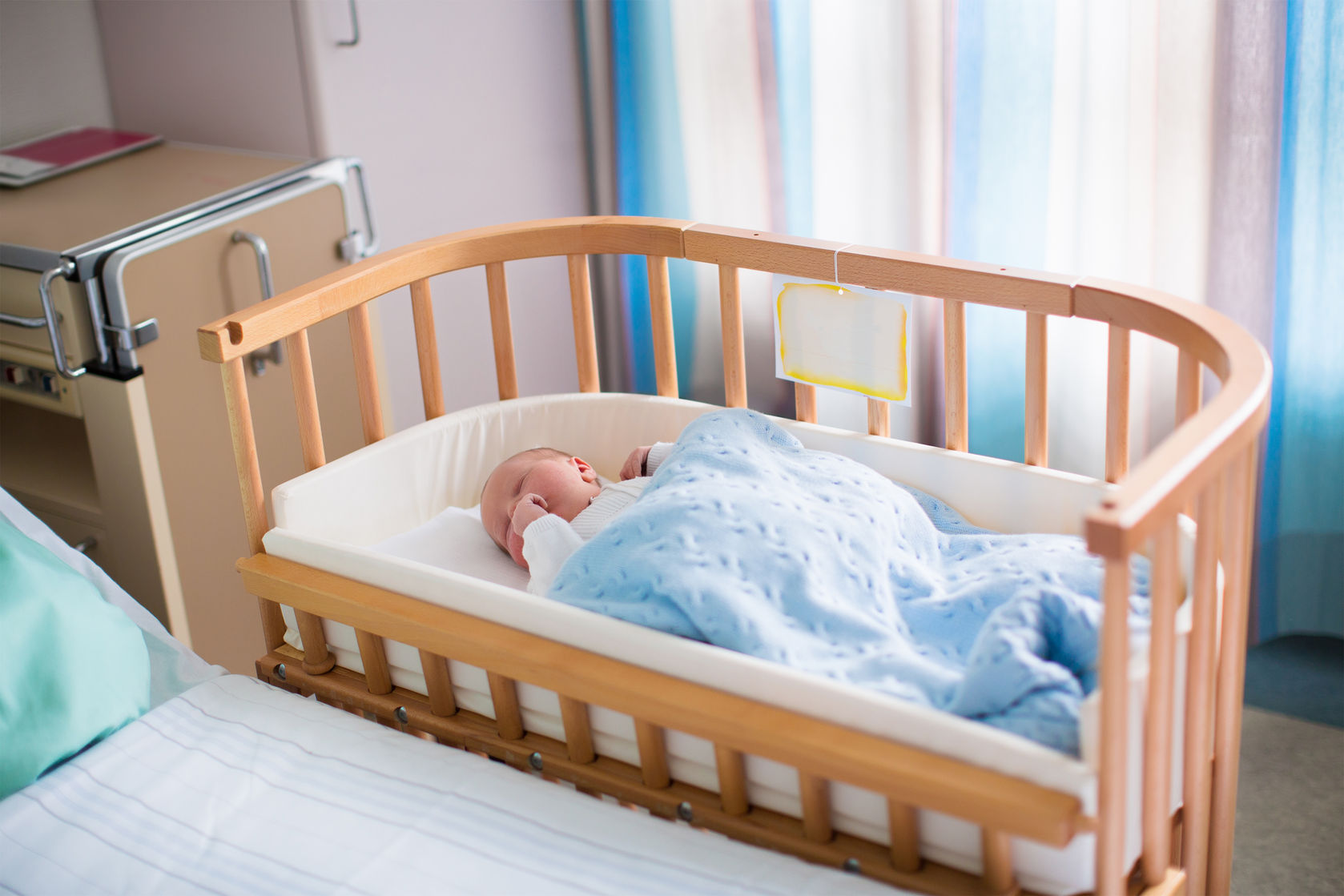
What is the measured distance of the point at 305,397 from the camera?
1348 millimetres

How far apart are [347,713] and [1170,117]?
4.42 ft

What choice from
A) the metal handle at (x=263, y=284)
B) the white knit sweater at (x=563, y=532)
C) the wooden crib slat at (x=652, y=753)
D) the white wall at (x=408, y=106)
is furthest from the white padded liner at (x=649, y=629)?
the white wall at (x=408, y=106)

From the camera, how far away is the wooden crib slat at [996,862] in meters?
0.91

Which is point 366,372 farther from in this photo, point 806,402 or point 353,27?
point 353,27

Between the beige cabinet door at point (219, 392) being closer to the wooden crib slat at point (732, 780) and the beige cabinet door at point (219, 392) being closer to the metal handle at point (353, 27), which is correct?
the metal handle at point (353, 27)

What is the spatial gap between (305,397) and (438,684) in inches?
13.7

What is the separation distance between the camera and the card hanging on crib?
134 centimetres

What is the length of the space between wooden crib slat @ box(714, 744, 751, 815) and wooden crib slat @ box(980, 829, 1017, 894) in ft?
0.65

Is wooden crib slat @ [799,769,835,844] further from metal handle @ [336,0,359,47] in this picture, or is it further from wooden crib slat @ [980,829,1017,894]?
metal handle @ [336,0,359,47]

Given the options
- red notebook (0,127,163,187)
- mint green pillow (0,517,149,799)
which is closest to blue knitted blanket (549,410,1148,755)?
mint green pillow (0,517,149,799)

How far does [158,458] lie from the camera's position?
170 centimetres

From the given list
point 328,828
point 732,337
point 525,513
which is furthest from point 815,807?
point 732,337

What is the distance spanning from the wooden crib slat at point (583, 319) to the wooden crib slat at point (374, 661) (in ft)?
1.45

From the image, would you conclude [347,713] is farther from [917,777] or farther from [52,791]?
[917,777]
